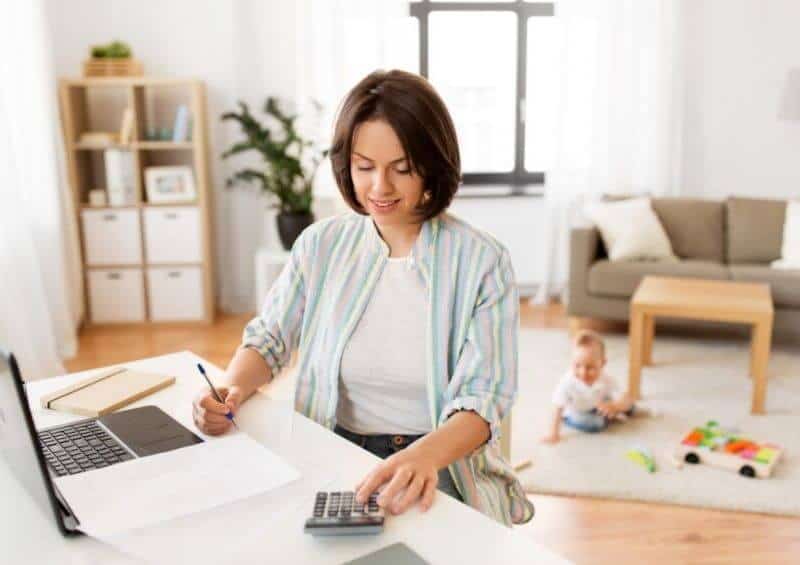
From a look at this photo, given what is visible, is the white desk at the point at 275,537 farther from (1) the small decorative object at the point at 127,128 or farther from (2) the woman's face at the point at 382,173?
(1) the small decorative object at the point at 127,128

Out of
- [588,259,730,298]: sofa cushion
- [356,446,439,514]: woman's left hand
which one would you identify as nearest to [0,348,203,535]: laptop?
[356,446,439,514]: woman's left hand

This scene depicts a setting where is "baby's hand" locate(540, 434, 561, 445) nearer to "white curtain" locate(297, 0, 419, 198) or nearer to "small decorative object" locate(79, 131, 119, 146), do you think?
"white curtain" locate(297, 0, 419, 198)

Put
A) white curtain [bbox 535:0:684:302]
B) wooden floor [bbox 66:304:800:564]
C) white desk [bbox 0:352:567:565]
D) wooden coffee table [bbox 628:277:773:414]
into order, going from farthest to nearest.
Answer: white curtain [bbox 535:0:684:302] < wooden coffee table [bbox 628:277:773:414] < wooden floor [bbox 66:304:800:564] < white desk [bbox 0:352:567:565]

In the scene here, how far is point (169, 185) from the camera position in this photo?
15.6ft

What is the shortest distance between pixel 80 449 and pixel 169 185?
11.7ft

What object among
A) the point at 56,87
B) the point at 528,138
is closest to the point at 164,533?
the point at 56,87

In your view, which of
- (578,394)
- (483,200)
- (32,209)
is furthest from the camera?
(483,200)

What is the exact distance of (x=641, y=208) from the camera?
4.77 meters

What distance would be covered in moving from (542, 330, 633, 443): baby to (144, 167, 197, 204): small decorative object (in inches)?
94.2

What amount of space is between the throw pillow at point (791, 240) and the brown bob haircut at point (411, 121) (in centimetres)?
358

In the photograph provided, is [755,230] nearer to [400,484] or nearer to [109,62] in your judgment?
[109,62]

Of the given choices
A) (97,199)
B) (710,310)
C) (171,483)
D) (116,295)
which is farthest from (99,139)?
(171,483)

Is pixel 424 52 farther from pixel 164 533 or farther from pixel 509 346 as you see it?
pixel 164 533

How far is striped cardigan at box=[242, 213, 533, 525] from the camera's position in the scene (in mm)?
1435
